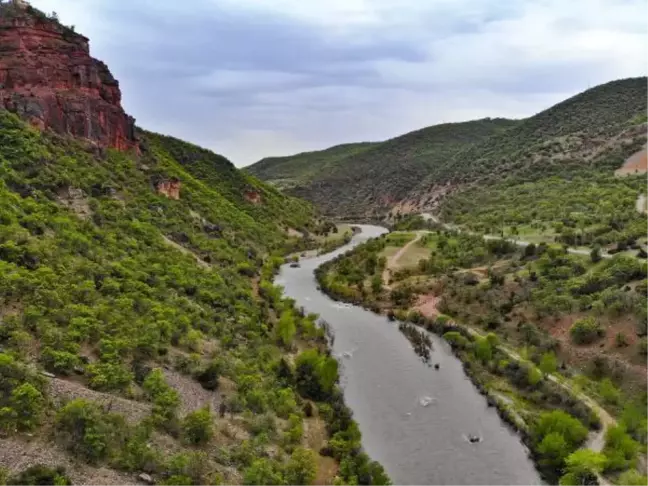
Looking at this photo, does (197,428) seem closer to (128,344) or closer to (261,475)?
(261,475)

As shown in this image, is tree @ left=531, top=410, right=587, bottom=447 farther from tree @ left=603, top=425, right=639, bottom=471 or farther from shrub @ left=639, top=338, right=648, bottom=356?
shrub @ left=639, top=338, right=648, bottom=356

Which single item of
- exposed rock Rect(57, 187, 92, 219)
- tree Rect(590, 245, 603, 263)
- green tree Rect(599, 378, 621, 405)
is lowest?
green tree Rect(599, 378, 621, 405)

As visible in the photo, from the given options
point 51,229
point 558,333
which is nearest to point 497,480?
point 558,333

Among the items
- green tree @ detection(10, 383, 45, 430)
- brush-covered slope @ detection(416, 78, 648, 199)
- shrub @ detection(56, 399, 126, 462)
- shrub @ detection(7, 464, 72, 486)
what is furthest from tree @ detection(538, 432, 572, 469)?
brush-covered slope @ detection(416, 78, 648, 199)

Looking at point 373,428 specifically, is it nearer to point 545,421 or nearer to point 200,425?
point 545,421

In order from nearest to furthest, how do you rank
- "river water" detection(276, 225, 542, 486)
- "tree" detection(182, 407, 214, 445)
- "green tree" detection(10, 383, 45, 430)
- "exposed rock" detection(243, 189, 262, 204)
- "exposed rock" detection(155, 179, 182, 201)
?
"green tree" detection(10, 383, 45, 430), "tree" detection(182, 407, 214, 445), "river water" detection(276, 225, 542, 486), "exposed rock" detection(155, 179, 182, 201), "exposed rock" detection(243, 189, 262, 204)

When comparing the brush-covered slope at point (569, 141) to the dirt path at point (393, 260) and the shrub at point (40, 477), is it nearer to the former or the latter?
the dirt path at point (393, 260)

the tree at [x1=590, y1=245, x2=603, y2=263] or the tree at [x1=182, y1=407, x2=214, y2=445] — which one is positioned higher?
the tree at [x1=590, y1=245, x2=603, y2=263]

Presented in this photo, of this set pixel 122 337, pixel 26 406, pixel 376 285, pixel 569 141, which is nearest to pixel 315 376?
pixel 122 337
